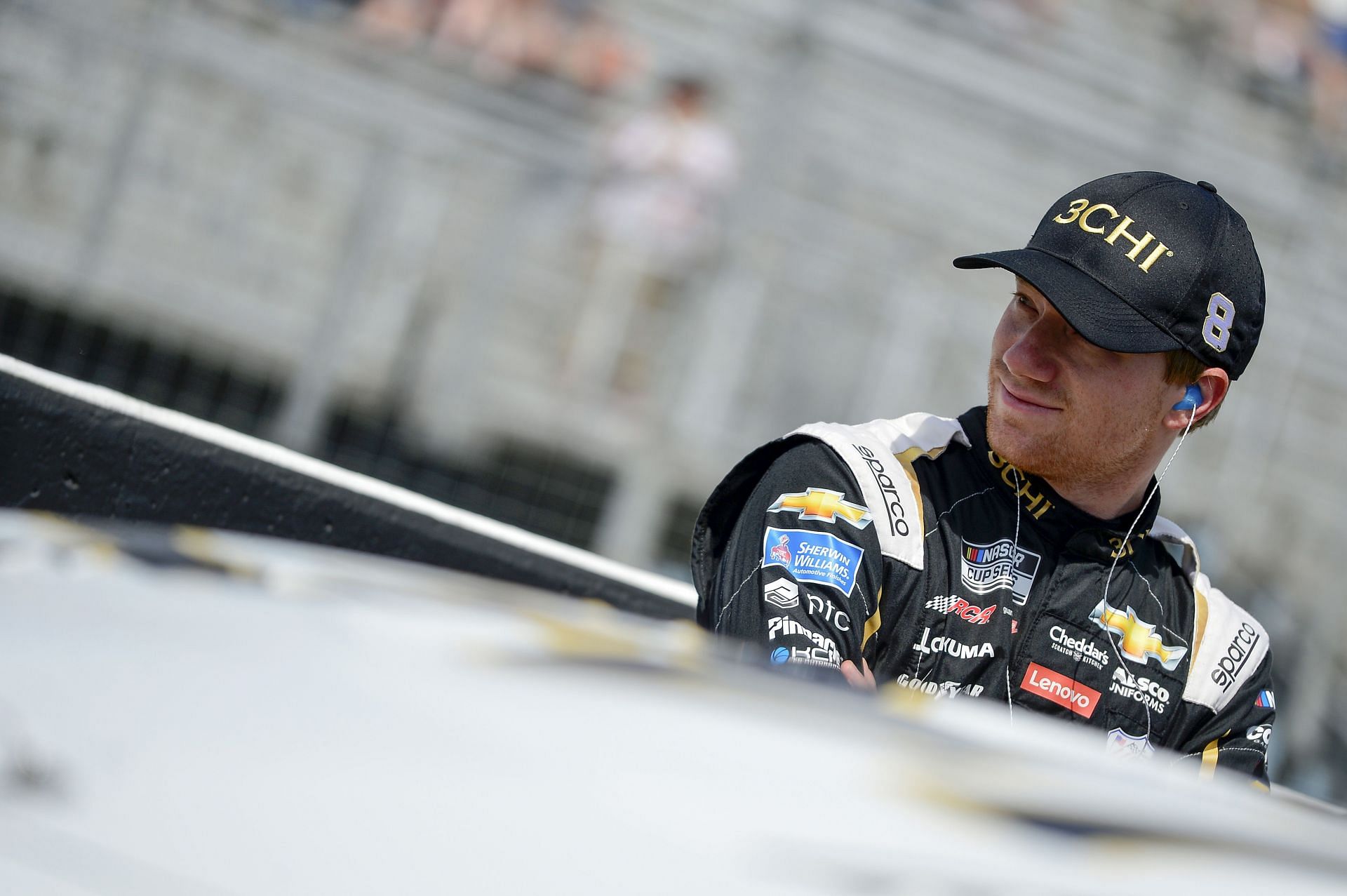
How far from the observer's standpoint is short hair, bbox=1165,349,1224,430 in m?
1.90

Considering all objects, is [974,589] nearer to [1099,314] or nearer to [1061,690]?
[1061,690]

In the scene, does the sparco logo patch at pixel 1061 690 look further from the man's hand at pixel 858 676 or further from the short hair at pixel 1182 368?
the short hair at pixel 1182 368

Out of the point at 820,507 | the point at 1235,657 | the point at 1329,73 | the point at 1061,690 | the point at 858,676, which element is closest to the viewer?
the point at 858,676

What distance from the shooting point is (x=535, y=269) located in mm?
6586

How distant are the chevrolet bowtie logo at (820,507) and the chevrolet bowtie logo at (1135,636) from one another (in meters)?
0.41

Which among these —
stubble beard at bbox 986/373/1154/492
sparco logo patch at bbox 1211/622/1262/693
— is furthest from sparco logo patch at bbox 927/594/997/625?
sparco logo patch at bbox 1211/622/1262/693

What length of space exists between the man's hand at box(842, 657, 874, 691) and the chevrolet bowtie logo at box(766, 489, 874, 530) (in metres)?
0.18

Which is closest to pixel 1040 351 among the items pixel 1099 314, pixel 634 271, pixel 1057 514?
pixel 1099 314

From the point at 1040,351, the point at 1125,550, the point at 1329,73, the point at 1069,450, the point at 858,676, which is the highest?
the point at 1329,73

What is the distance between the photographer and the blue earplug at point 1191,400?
1963mm

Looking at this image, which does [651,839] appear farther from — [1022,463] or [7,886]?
[1022,463]

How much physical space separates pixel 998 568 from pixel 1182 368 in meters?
0.38

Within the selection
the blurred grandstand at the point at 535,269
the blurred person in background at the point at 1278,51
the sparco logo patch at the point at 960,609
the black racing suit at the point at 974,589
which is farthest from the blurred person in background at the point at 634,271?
the sparco logo patch at the point at 960,609

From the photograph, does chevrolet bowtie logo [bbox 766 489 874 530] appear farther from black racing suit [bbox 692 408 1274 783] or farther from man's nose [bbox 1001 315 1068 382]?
man's nose [bbox 1001 315 1068 382]
